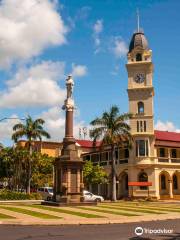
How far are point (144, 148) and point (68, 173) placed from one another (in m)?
25.8

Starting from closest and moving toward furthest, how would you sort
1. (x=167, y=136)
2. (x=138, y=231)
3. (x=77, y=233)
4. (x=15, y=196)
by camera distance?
(x=77, y=233) → (x=138, y=231) → (x=15, y=196) → (x=167, y=136)

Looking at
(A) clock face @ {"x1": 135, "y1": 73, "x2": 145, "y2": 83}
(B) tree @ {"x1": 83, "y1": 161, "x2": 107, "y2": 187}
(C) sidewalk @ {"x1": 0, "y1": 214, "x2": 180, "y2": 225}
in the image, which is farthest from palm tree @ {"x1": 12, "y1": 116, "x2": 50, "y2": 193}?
(C) sidewalk @ {"x1": 0, "y1": 214, "x2": 180, "y2": 225}

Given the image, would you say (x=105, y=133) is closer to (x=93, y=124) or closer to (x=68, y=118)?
(x=93, y=124)

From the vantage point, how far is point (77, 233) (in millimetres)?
14852

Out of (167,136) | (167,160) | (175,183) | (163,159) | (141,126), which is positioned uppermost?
(141,126)

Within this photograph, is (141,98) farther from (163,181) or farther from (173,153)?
(163,181)

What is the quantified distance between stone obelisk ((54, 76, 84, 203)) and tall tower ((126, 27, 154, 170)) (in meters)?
24.3

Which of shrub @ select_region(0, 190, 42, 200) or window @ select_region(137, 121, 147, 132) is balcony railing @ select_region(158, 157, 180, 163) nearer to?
window @ select_region(137, 121, 147, 132)

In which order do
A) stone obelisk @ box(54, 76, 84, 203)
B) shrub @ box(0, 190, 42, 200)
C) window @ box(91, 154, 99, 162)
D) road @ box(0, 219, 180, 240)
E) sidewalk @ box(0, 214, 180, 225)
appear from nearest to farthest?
road @ box(0, 219, 180, 240) < sidewalk @ box(0, 214, 180, 225) < stone obelisk @ box(54, 76, 84, 203) < shrub @ box(0, 190, 42, 200) < window @ box(91, 154, 99, 162)

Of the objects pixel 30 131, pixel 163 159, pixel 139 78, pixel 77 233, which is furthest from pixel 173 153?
pixel 77 233

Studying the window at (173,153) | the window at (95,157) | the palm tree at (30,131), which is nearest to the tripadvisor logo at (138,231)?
the palm tree at (30,131)

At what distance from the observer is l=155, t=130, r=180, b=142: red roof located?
196 feet

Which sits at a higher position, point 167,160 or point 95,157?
point 95,157

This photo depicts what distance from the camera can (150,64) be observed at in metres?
57.6
